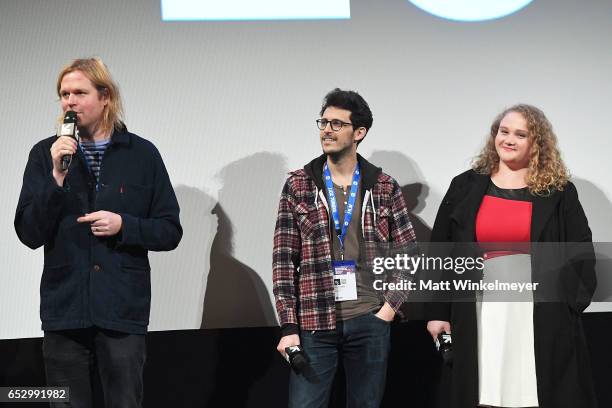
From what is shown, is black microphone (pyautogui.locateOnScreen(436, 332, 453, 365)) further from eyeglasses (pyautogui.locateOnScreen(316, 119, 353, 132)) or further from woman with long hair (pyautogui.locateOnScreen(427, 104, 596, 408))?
eyeglasses (pyautogui.locateOnScreen(316, 119, 353, 132))

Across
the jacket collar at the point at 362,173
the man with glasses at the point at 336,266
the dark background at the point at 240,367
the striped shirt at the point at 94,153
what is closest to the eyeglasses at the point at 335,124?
the man with glasses at the point at 336,266

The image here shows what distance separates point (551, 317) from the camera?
9.27 feet

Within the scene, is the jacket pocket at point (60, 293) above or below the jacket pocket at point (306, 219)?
below

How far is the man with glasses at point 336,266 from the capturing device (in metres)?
2.83

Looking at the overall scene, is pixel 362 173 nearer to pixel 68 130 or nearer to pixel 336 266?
pixel 336 266

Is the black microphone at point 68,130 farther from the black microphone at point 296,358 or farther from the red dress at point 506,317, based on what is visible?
the red dress at point 506,317

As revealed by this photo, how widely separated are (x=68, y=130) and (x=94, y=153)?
0.22m

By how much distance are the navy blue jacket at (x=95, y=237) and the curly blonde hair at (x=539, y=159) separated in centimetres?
126

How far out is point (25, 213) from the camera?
2.53m

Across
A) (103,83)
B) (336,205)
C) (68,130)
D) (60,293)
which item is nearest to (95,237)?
(60,293)

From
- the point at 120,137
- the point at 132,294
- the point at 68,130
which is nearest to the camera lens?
the point at 68,130

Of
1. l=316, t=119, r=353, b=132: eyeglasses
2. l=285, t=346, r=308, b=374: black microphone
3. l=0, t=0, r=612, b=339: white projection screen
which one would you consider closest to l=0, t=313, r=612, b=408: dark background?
l=0, t=0, r=612, b=339: white projection screen

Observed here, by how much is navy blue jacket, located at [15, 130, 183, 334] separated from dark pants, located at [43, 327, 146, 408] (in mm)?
54

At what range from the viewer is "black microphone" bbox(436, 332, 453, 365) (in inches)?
114
